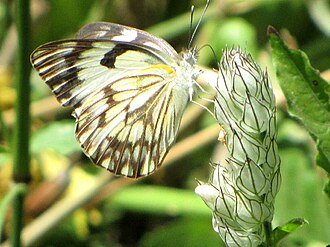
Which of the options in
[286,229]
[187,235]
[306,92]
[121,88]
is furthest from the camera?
[187,235]

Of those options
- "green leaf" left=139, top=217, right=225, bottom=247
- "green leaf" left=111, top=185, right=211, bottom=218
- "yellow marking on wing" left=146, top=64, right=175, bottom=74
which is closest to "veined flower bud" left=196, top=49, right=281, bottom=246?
"yellow marking on wing" left=146, top=64, right=175, bottom=74

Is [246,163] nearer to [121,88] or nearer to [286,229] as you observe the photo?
[286,229]

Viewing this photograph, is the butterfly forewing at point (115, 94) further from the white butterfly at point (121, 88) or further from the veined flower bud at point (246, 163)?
the veined flower bud at point (246, 163)

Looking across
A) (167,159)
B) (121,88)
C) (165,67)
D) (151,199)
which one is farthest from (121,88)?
(151,199)

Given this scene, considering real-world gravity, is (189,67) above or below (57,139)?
above

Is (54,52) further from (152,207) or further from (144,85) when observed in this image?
(152,207)

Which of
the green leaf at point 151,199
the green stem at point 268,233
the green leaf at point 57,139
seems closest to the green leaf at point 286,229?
the green stem at point 268,233

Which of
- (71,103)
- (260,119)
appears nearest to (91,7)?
(71,103)
